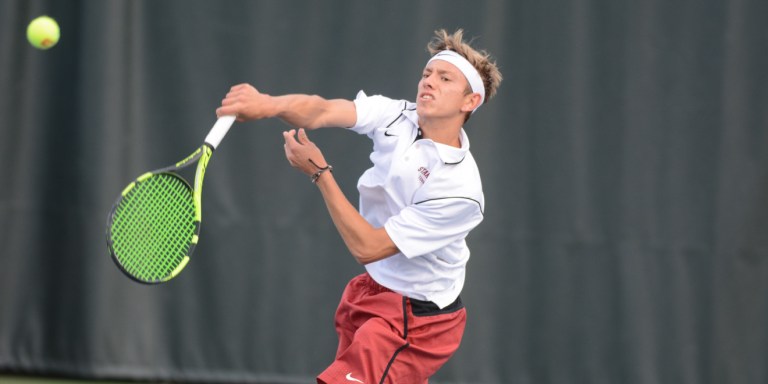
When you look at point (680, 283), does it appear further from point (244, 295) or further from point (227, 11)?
point (227, 11)

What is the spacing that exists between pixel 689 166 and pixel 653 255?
0.48 m

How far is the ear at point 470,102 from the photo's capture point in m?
3.35

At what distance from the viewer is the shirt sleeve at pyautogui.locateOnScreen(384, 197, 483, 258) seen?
3137mm

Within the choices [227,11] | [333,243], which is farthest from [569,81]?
[227,11]

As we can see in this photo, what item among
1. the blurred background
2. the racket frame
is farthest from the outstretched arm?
the blurred background

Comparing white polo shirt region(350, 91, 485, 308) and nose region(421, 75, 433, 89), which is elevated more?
nose region(421, 75, 433, 89)

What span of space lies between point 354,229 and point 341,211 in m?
0.07

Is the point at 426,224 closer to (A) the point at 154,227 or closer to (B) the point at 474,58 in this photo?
(B) the point at 474,58

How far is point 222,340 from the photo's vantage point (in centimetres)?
476

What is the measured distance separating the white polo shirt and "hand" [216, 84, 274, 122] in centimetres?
45

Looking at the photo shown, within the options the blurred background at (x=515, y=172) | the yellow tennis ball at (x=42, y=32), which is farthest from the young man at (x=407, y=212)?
the blurred background at (x=515, y=172)

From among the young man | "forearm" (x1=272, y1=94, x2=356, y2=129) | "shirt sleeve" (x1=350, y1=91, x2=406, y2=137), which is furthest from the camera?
"shirt sleeve" (x1=350, y1=91, x2=406, y2=137)

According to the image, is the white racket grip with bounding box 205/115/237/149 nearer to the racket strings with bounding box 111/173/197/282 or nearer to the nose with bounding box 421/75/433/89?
the racket strings with bounding box 111/173/197/282

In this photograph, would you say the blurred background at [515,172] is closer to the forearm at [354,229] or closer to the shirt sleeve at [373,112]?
the shirt sleeve at [373,112]
